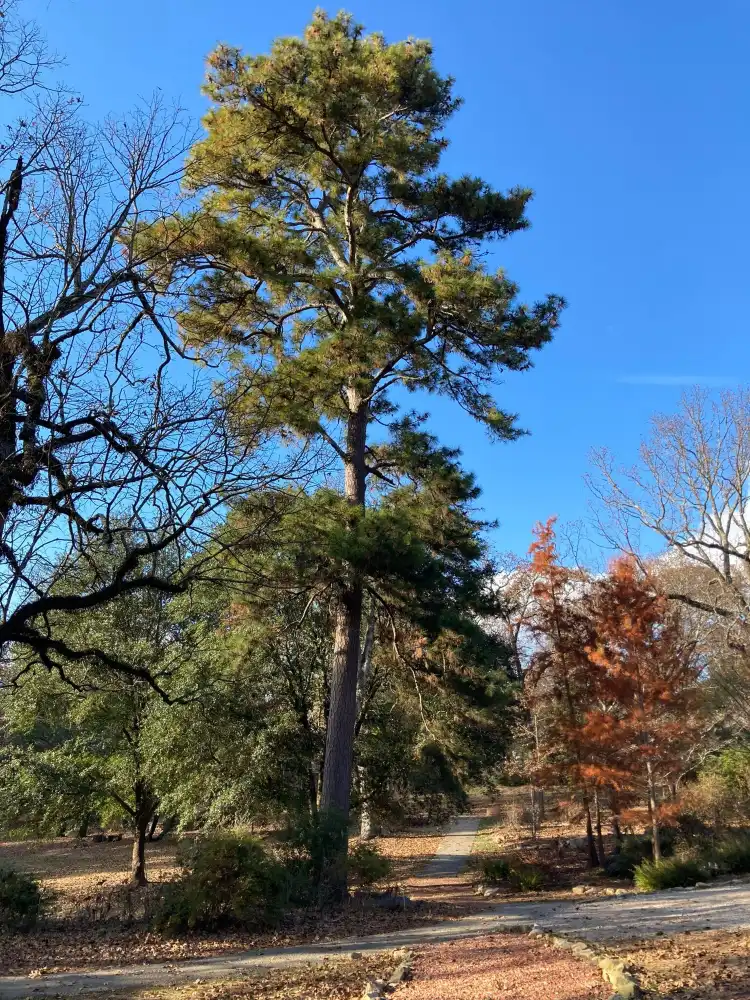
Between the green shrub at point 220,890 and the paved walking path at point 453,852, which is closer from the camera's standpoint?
the green shrub at point 220,890

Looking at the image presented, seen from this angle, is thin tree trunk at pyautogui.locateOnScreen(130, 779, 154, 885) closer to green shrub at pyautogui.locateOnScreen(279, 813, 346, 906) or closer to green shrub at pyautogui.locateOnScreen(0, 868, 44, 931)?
green shrub at pyautogui.locateOnScreen(0, 868, 44, 931)

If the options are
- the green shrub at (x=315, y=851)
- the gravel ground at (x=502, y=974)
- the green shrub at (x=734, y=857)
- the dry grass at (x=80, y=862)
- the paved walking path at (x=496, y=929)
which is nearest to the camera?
the gravel ground at (x=502, y=974)

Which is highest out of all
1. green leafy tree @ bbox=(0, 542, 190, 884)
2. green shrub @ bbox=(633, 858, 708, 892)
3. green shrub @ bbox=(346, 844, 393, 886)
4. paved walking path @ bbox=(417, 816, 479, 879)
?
green leafy tree @ bbox=(0, 542, 190, 884)

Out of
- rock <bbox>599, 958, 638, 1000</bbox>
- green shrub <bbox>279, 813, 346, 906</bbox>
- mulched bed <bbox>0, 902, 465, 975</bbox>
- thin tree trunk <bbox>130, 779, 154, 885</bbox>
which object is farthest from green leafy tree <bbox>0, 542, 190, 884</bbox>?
rock <bbox>599, 958, 638, 1000</bbox>

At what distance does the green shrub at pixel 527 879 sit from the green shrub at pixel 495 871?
1.60 feet

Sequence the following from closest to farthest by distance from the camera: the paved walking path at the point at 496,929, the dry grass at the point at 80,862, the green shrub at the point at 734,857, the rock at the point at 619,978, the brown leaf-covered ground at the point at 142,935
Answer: the rock at the point at 619,978 < the paved walking path at the point at 496,929 < the brown leaf-covered ground at the point at 142,935 < the green shrub at the point at 734,857 < the dry grass at the point at 80,862

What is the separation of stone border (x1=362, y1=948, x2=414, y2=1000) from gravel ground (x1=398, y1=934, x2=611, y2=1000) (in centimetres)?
9

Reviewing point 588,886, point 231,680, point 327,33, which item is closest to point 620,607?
point 588,886

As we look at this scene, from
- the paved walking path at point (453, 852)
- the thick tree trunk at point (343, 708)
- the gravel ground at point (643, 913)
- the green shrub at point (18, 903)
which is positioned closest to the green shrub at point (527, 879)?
the paved walking path at point (453, 852)

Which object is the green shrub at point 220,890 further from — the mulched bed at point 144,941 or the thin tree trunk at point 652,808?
the thin tree trunk at point 652,808

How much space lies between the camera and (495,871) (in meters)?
17.5

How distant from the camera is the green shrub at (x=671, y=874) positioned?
1352 centimetres

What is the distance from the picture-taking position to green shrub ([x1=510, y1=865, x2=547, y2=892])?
16.2 m

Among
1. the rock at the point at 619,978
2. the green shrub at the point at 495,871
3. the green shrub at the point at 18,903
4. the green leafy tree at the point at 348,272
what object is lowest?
the green shrub at the point at 495,871
